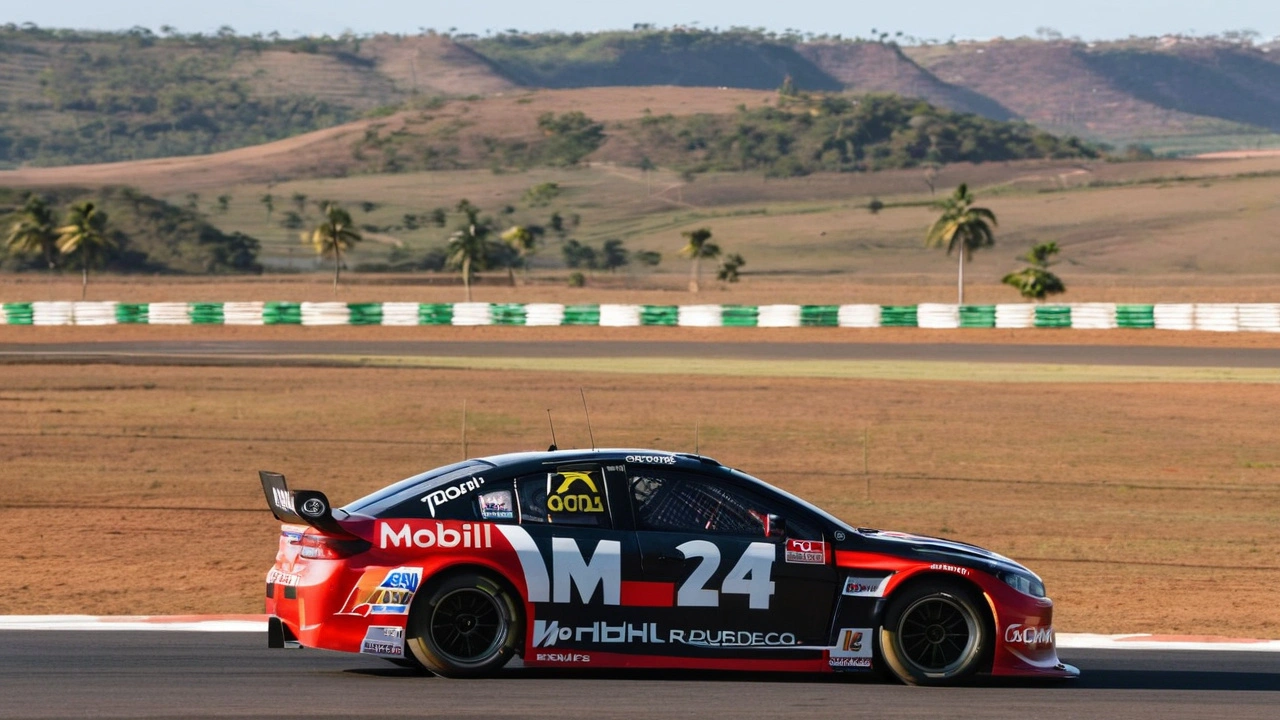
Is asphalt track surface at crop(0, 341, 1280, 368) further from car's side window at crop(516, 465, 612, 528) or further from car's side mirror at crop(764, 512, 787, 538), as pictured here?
car's side mirror at crop(764, 512, 787, 538)

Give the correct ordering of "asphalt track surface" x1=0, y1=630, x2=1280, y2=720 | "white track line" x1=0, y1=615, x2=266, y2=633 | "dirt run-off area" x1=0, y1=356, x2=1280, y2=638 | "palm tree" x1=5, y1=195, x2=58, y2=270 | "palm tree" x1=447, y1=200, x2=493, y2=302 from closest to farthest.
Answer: "asphalt track surface" x1=0, y1=630, x2=1280, y2=720 → "white track line" x1=0, y1=615, x2=266, y2=633 → "dirt run-off area" x1=0, y1=356, x2=1280, y2=638 → "palm tree" x1=447, y1=200, x2=493, y2=302 → "palm tree" x1=5, y1=195, x2=58, y2=270

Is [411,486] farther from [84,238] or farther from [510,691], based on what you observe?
[84,238]

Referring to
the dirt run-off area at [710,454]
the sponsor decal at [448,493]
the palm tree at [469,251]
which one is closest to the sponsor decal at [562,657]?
the sponsor decal at [448,493]

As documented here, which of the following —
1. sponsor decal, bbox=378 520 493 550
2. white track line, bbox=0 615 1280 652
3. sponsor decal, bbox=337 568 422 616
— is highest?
sponsor decal, bbox=378 520 493 550

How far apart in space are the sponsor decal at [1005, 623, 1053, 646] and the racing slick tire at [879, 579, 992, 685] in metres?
0.11

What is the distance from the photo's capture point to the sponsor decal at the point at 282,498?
25.9 ft

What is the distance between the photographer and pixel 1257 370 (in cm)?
3806

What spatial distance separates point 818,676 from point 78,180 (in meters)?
152

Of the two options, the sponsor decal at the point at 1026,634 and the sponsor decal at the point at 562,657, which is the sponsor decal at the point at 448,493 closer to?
the sponsor decal at the point at 562,657

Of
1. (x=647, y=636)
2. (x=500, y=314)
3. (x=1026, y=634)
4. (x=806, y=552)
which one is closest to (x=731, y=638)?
(x=647, y=636)

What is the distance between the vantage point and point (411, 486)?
26.9ft

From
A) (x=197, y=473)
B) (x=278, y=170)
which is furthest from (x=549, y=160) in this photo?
(x=197, y=473)

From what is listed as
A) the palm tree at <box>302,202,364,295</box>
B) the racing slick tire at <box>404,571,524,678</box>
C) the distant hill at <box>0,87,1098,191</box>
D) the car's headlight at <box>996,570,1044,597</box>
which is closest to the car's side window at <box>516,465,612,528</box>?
the racing slick tire at <box>404,571,524,678</box>

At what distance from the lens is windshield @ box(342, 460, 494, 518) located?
8047 millimetres
